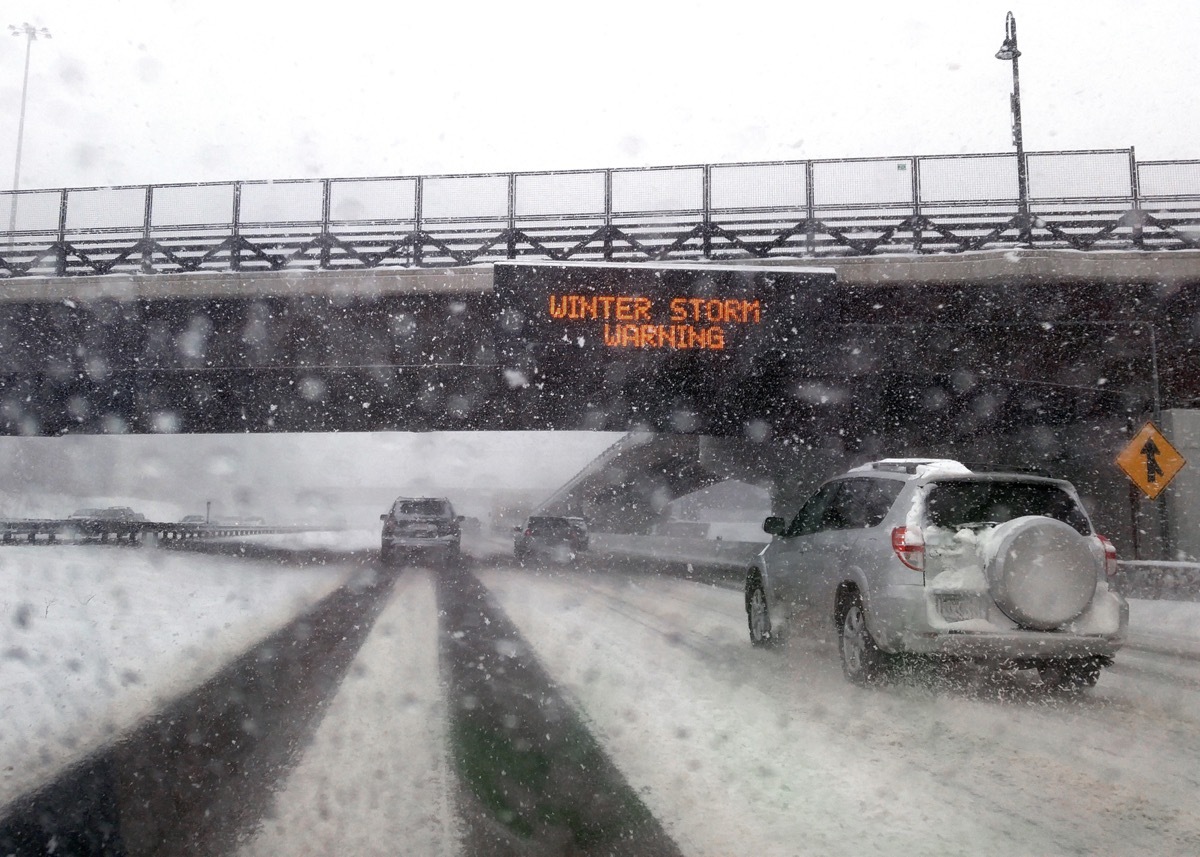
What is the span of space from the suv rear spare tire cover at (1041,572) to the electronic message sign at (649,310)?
33.3ft

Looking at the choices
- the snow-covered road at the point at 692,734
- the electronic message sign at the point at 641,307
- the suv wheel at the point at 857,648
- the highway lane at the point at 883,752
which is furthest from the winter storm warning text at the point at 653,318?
the suv wheel at the point at 857,648

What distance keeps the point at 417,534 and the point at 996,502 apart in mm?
18959

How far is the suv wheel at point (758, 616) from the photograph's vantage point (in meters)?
9.52

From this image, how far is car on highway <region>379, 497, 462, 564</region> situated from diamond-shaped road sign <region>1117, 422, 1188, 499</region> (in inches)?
612

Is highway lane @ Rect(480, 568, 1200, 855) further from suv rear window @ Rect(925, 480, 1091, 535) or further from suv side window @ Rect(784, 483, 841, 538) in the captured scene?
suv rear window @ Rect(925, 480, 1091, 535)

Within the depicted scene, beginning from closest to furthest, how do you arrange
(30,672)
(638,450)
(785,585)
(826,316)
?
(30,672) → (785,585) → (826,316) → (638,450)

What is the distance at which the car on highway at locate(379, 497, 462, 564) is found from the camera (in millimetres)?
24359

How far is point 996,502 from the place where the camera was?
734 cm

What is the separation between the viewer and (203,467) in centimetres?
12312

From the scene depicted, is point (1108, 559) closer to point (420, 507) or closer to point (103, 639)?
point (103, 639)

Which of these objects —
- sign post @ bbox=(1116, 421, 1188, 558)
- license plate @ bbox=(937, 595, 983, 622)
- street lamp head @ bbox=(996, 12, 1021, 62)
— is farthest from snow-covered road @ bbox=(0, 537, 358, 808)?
street lamp head @ bbox=(996, 12, 1021, 62)

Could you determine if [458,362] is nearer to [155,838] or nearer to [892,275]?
[892,275]

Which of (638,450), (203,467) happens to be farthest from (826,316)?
(203,467)

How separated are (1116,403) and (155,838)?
20.6 m
